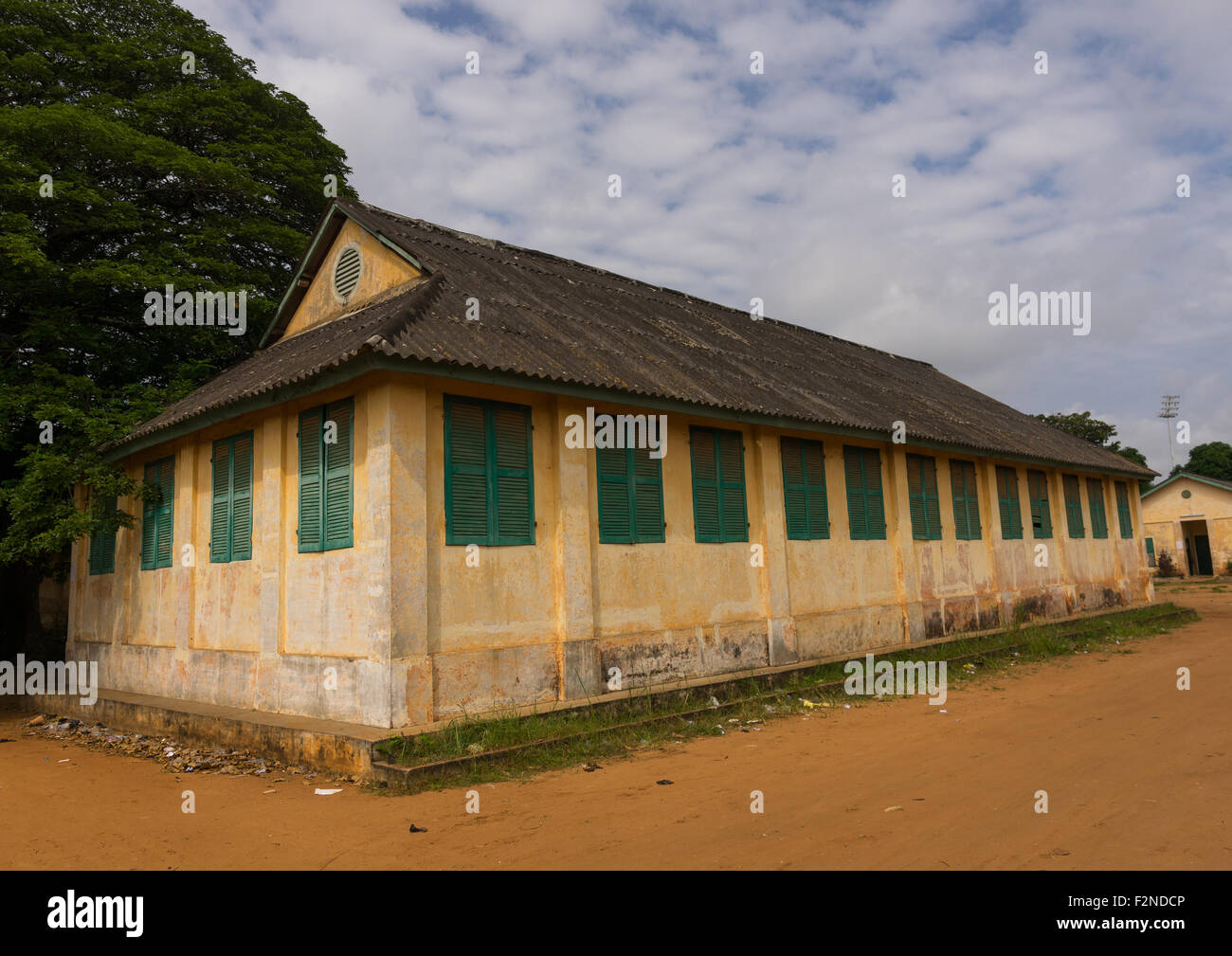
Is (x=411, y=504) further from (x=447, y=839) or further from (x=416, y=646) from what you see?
(x=447, y=839)

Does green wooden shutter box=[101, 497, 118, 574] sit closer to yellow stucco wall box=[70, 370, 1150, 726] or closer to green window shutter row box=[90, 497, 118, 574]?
green window shutter row box=[90, 497, 118, 574]

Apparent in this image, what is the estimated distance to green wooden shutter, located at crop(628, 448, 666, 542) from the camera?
32.8 ft

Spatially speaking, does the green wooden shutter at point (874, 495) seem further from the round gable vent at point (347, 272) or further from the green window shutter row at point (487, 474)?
the round gable vent at point (347, 272)

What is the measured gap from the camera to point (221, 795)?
7.14 meters

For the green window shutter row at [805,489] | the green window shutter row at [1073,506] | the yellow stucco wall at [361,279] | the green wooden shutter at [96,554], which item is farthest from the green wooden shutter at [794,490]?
the green wooden shutter at [96,554]

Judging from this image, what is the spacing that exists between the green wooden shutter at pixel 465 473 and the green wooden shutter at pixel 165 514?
522 centimetres

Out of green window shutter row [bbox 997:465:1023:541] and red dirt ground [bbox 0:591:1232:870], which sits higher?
green window shutter row [bbox 997:465:1023:541]

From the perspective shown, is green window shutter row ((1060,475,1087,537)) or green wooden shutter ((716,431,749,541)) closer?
green wooden shutter ((716,431,749,541))

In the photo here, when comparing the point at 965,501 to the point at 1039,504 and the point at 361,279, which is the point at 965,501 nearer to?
the point at 1039,504

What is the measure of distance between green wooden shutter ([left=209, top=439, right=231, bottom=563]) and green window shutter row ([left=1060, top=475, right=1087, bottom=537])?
659 inches

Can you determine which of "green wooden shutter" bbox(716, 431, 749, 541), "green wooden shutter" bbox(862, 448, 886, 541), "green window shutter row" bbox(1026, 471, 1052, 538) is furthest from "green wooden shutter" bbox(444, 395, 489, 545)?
"green window shutter row" bbox(1026, 471, 1052, 538)

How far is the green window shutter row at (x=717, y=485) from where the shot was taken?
35.4 ft
